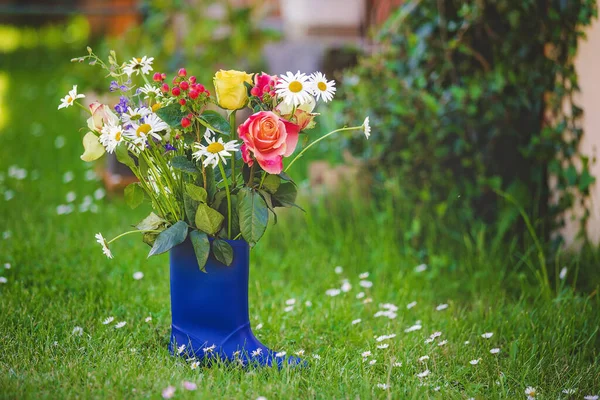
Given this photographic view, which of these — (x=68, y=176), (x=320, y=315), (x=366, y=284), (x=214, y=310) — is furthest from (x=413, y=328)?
(x=68, y=176)

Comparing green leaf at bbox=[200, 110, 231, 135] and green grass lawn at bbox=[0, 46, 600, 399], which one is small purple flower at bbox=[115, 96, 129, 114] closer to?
green leaf at bbox=[200, 110, 231, 135]

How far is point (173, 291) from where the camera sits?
1962 millimetres

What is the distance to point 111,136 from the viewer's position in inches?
70.5

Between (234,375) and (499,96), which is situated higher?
(499,96)

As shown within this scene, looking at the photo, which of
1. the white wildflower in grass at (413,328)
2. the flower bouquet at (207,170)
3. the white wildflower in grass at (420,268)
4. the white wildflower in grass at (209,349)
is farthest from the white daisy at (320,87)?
the white wildflower in grass at (420,268)

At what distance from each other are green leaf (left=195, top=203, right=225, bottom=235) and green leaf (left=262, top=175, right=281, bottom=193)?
0.51ft

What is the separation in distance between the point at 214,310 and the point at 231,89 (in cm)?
62

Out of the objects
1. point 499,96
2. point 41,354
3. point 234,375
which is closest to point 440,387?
point 234,375

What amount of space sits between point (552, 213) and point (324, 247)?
3.33 ft

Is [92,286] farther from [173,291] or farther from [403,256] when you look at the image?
[403,256]

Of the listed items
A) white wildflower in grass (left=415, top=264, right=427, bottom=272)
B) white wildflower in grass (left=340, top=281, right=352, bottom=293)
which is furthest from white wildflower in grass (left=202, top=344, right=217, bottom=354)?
white wildflower in grass (left=415, top=264, right=427, bottom=272)

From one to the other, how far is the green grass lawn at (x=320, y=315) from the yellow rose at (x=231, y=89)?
73cm

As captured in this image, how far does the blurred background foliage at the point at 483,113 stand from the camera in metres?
2.88

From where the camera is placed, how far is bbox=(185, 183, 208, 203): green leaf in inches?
72.1
